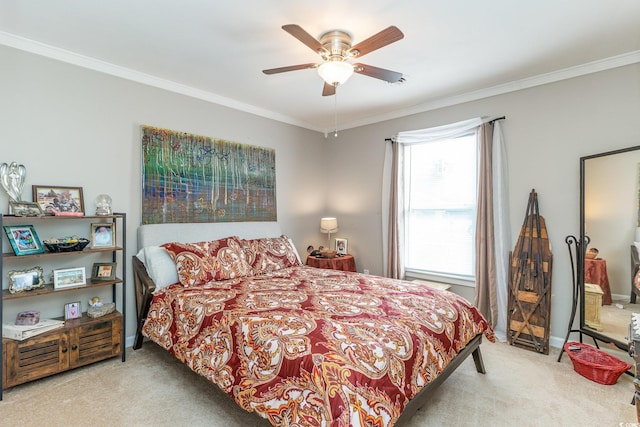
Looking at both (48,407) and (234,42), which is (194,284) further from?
(234,42)

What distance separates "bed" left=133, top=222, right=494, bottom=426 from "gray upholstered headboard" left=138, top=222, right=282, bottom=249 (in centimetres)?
1

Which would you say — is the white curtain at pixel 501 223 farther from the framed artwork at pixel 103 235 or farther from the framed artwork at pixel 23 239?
the framed artwork at pixel 23 239

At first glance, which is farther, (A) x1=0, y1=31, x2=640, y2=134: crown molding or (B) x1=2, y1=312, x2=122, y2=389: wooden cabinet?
(A) x1=0, y1=31, x2=640, y2=134: crown molding

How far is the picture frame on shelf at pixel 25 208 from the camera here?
224 cm

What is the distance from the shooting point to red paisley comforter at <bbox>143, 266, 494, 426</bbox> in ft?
4.46

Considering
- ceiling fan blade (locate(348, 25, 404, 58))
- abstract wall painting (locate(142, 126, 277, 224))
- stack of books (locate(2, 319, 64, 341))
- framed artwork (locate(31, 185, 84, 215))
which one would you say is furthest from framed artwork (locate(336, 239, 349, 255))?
stack of books (locate(2, 319, 64, 341))

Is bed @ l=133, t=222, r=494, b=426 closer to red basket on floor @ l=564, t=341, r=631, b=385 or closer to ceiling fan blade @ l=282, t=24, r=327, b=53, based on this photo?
red basket on floor @ l=564, t=341, r=631, b=385

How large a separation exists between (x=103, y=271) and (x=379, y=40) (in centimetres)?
289

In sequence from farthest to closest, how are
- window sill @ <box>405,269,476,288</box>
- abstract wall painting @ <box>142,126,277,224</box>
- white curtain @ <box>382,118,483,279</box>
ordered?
1. white curtain @ <box>382,118,483,279</box>
2. window sill @ <box>405,269,476,288</box>
3. abstract wall painting @ <box>142,126,277,224</box>

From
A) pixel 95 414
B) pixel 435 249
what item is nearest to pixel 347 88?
pixel 435 249

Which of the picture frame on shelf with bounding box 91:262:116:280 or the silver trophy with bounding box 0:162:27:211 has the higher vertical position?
the silver trophy with bounding box 0:162:27:211

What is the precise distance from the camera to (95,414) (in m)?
1.98

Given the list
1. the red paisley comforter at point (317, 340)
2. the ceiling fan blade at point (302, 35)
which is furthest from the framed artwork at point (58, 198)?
the ceiling fan blade at point (302, 35)

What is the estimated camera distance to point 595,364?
2.36 metres
